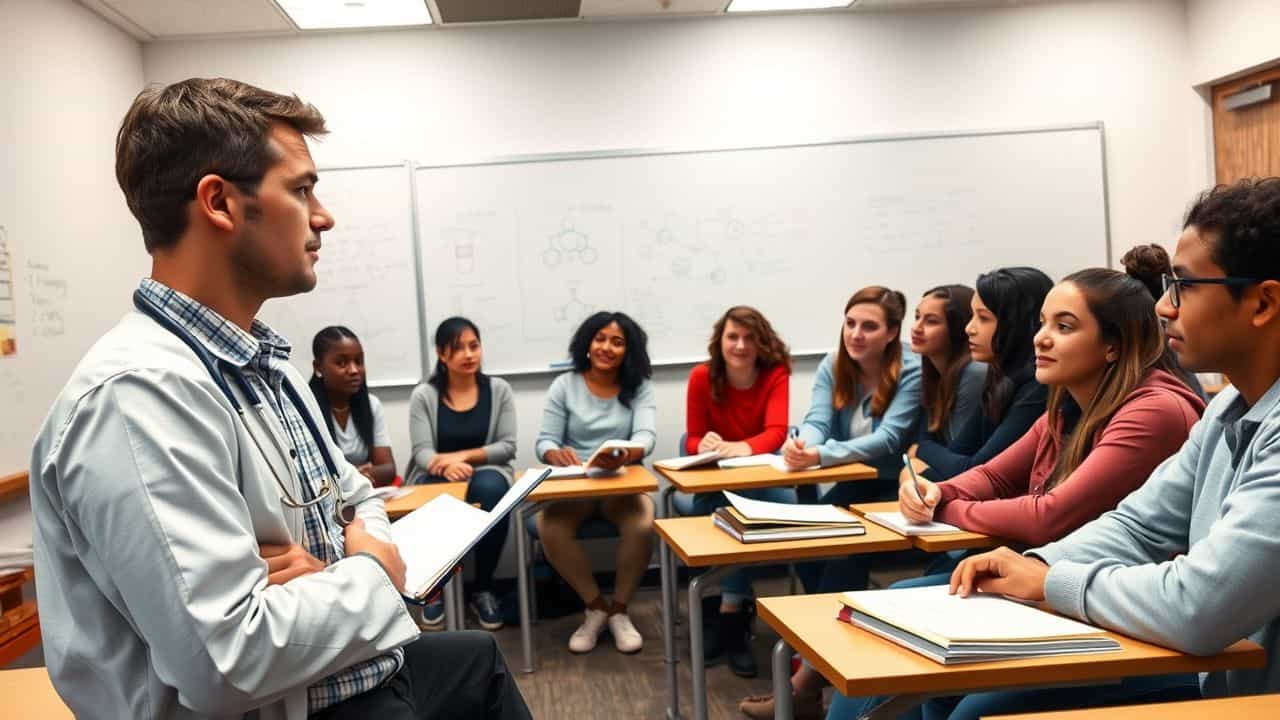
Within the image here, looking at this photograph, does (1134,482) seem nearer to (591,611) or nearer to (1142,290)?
(1142,290)

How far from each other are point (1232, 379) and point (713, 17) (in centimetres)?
392

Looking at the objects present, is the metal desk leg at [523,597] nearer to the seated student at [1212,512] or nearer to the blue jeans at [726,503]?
the blue jeans at [726,503]

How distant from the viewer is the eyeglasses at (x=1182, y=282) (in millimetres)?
1390

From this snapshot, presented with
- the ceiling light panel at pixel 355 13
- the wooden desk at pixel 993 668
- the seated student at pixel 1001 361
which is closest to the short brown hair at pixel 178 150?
the wooden desk at pixel 993 668

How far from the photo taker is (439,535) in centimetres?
160

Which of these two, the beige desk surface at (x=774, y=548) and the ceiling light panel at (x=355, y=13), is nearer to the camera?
the beige desk surface at (x=774, y=548)

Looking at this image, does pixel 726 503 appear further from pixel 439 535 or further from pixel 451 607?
pixel 439 535

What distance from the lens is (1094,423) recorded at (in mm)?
2205

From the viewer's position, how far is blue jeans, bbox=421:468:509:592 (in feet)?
13.2

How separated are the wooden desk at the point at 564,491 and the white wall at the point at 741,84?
48.8 inches

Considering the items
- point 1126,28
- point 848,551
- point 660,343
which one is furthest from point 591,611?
point 1126,28

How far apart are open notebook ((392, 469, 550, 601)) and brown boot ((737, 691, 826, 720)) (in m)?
1.45

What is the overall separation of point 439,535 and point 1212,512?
1.24 metres

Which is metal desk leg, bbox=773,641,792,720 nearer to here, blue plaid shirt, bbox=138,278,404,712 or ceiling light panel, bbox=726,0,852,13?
blue plaid shirt, bbox=138,278,404,712
